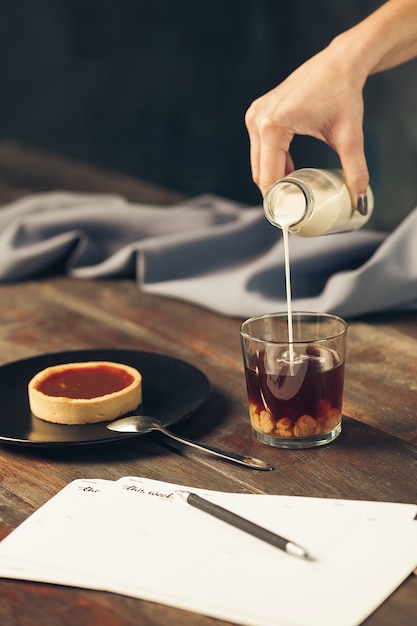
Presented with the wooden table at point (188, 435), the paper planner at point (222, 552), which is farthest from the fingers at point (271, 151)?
the paper planner at point (222, 552)

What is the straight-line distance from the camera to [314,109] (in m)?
1.36

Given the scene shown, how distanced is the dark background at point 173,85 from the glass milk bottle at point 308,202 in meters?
2.17

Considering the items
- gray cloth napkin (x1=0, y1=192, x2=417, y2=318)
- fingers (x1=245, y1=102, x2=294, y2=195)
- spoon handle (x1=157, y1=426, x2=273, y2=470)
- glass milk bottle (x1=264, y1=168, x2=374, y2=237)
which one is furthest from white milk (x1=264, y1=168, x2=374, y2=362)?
gray cloth napkin (x1=0, y1=192, x2=417, y2=318)

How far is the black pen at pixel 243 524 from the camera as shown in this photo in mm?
823

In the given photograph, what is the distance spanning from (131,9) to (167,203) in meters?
2.49

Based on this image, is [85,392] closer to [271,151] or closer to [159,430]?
[159,430]

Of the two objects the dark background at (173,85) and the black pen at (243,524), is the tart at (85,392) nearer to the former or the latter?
the black pen at (243,524)

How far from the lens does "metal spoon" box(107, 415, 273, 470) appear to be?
1026 mm

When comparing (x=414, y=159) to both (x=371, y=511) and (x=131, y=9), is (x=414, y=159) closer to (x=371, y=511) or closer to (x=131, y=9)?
(x=131, y=9)

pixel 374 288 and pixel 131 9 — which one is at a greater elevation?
pixel 131 9

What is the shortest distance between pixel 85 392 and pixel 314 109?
0.56 m

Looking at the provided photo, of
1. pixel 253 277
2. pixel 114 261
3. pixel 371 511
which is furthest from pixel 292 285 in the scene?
pixel 371 511

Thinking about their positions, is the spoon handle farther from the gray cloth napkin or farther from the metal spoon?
the gray cloth napkin

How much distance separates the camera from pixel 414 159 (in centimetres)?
331
